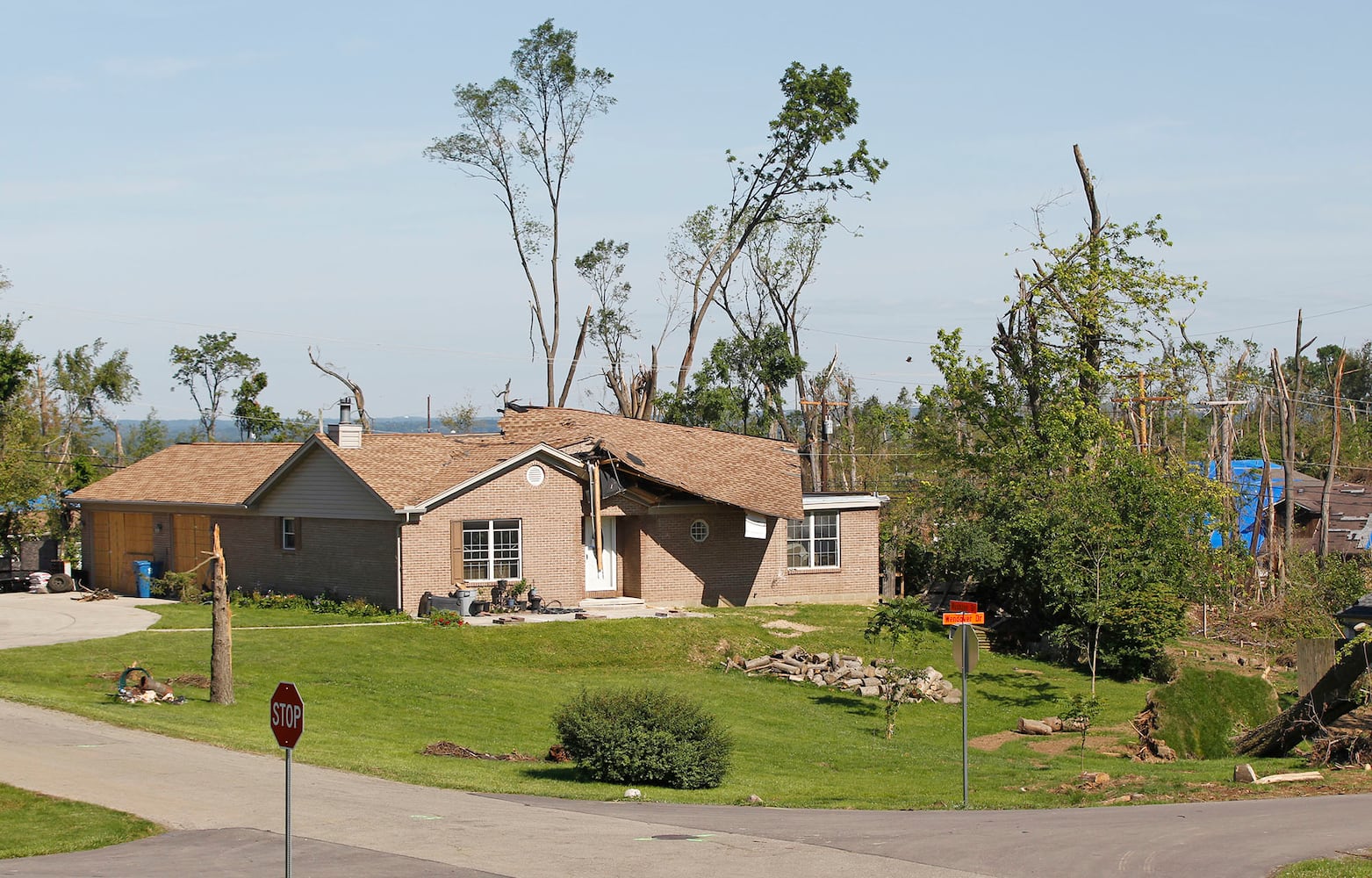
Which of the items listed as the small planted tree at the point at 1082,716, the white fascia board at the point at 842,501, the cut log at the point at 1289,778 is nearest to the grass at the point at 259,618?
the white fascia board at the point at 842,501

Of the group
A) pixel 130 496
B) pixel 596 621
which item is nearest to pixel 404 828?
pixel 596 621

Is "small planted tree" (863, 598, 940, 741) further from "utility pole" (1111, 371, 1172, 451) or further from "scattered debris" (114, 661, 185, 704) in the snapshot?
"utility pole" (1111, 371, 1172, 451)

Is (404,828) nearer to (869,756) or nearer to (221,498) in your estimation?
Answer: (869,756)

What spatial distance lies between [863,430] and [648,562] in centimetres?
4735

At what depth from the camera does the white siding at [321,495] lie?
34.8m

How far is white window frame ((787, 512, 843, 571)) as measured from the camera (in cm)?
4100

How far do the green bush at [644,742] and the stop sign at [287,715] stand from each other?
7.60 metres


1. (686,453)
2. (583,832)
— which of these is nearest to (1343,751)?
(583,832)

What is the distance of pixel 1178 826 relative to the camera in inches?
624

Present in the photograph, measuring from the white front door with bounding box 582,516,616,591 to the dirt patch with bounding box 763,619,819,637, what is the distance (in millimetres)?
4872

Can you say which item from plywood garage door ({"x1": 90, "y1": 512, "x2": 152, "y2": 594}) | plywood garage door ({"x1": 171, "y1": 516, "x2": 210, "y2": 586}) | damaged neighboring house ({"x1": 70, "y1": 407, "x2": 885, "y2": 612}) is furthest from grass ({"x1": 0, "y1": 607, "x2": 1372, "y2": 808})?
plywood garage door ({"x1": 90, "y1": 512, "x2": 152, "y2": 594})

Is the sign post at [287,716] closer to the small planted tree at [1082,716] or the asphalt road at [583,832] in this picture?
the asphalt road at [583,832]

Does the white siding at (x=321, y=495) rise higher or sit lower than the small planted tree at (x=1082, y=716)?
higher

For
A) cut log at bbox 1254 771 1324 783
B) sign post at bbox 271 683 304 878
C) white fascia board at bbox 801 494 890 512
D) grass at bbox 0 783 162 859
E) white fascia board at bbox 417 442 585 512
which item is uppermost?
white fascia board at bbox 417 442 585 512
